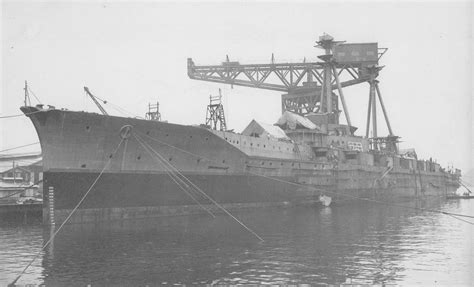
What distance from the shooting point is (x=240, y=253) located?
1236cm

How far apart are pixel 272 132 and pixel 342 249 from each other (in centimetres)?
1478

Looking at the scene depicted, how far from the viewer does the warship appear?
18.6 m

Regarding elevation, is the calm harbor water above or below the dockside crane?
below

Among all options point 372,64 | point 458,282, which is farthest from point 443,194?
point 458,282

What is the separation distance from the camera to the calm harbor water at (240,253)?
9781 millimetres

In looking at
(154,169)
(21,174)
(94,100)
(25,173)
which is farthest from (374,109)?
(21,174)

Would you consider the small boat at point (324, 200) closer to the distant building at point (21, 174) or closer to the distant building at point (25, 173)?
the distant building at point (21, 174)

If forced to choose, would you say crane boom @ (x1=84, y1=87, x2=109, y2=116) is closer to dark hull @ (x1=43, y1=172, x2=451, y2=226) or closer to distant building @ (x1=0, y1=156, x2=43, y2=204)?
dark hull @ (x1=43, y1=172, x2=451, y2=226)

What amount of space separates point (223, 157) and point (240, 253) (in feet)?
37.1

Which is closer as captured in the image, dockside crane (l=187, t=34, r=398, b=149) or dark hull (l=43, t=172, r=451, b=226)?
dark hull (l=43, t=172, r=451, b=226)

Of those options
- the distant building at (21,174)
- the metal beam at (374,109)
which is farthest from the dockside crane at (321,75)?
the distant building at (21,174)

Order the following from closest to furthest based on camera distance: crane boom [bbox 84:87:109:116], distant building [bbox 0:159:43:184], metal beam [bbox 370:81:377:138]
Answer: crane boom [bbox 84:87:109:116] < distant building [bbox 0:159:43:184] < metal beam [bbox 370:81:377:138]

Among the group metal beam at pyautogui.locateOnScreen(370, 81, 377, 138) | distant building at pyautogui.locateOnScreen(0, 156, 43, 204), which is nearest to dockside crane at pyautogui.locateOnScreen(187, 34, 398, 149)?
metal beam at pyautogui.locateOnScreen(370, 81, 377, 138)

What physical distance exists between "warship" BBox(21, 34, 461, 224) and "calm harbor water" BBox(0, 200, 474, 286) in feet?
5.74
